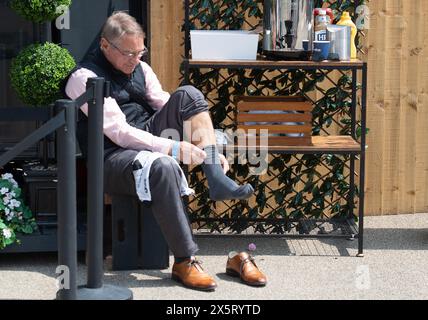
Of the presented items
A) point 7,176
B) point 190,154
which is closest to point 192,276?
point 190,154

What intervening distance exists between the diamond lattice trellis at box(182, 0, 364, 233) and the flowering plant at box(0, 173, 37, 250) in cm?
99

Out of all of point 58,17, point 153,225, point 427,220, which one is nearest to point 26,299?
point 153,225

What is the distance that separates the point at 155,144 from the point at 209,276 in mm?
670

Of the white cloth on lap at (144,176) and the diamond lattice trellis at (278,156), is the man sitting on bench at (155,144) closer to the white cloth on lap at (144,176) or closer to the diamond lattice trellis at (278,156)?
the white cloth on lap at (144,176)

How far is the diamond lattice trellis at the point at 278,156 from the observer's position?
5.61 meters

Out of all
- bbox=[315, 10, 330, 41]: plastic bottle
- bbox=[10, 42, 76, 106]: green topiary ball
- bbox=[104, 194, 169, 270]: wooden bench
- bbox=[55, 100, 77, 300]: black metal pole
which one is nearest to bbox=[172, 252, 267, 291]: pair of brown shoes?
bbox=[104, 194, 169, 270]: wooden bench

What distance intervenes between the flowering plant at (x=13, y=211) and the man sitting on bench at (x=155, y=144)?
443 millimetres

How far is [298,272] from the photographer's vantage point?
4.98 m

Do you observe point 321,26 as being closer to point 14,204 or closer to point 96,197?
point 96,197

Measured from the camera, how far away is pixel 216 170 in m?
4.89

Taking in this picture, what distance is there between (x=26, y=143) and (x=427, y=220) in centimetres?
286

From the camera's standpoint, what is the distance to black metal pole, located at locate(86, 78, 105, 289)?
13.9 ft
